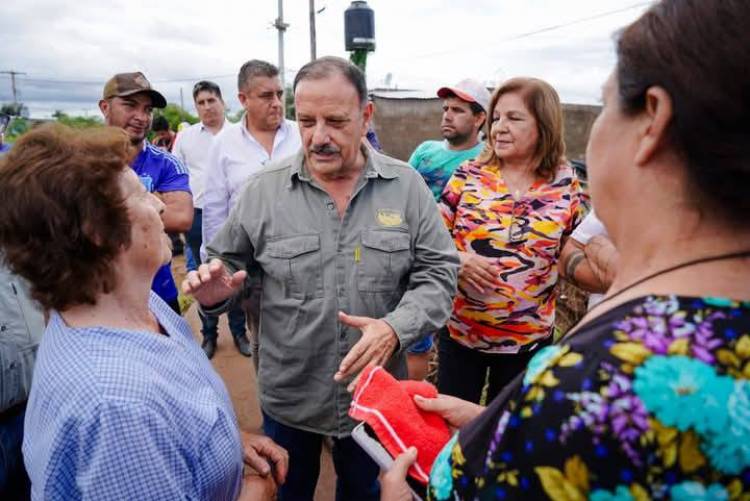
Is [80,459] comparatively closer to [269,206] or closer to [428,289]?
[269,206]

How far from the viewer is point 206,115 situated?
532 centimetres

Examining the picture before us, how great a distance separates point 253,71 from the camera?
3.83 meters

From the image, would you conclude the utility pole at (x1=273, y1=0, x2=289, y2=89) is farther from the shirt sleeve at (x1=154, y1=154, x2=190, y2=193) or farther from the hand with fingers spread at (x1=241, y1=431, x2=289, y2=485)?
the hand with fingers spread at (x1=241, y1=431, x2=289, y2=485)

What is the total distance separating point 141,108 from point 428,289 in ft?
7.58

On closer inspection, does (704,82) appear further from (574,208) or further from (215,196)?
(215,196)

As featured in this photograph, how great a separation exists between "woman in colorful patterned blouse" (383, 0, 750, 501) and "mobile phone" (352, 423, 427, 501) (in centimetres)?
45

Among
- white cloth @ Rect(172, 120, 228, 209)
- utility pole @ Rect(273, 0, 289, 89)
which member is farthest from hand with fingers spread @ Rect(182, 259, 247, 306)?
utility pole @ Rect(273, 0, 289, 89)

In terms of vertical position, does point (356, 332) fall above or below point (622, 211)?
below

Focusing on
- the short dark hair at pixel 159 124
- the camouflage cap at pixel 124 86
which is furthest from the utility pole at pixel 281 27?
the camouflage cap at pixel 124 86

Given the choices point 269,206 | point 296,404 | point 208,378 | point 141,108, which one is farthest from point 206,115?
point 208,378

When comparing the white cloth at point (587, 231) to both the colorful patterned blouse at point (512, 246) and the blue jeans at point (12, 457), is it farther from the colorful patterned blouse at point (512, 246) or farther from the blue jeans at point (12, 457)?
the blue jeans at point (12, 457)

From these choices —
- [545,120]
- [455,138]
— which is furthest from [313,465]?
[455,138]

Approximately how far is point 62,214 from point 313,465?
1569 millimetres

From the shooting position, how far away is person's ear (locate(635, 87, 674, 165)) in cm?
71
